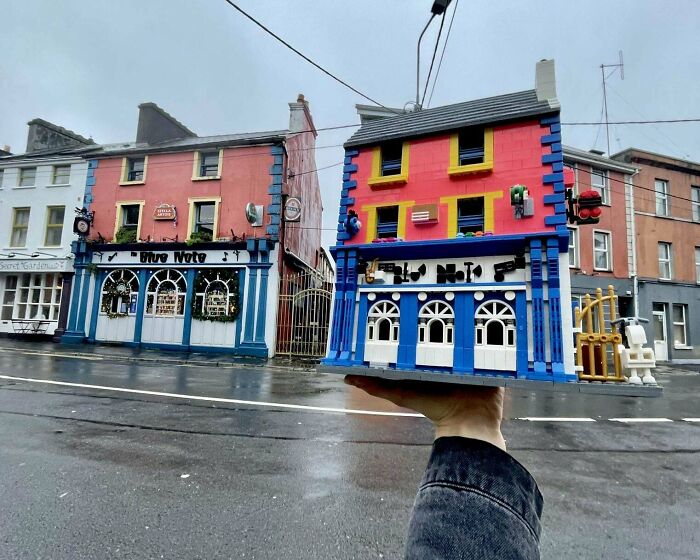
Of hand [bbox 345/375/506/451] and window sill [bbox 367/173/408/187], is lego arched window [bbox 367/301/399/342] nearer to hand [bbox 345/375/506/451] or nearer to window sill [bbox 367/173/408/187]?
hand [bbox 345/375/506/451]

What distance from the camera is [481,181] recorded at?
56.4 inches

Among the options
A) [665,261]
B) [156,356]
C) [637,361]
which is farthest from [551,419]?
[665,261]

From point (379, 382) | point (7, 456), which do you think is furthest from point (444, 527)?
point (7, 456)

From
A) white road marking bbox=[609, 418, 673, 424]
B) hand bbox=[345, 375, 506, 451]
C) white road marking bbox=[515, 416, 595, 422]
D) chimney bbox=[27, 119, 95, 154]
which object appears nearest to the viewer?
hand bbox=[345, 375, 506, 451]

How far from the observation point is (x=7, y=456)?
4.28 m

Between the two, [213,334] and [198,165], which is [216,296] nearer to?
[213,334]

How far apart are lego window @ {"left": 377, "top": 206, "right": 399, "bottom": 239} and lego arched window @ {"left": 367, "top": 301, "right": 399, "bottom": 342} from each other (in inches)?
10.8

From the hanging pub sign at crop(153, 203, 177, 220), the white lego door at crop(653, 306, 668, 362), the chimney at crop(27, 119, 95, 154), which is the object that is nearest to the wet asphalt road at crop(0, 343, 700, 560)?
the hanging pub sign at crop(153, 203, 177, 220)

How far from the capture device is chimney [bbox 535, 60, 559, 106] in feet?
5.42

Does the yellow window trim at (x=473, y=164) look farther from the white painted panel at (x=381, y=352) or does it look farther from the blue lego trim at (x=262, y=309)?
the blue lego trim at (x=262, y=309)

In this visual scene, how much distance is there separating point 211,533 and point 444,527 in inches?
110

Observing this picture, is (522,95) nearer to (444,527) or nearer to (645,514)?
(444,527)

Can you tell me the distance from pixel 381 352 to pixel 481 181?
75cm

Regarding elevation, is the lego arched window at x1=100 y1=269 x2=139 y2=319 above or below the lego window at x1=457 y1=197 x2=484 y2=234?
above
